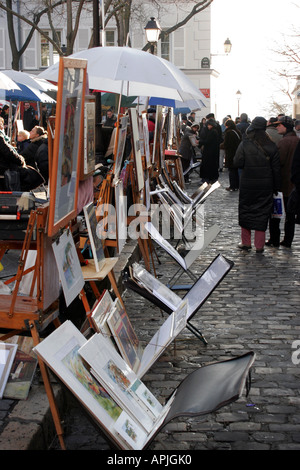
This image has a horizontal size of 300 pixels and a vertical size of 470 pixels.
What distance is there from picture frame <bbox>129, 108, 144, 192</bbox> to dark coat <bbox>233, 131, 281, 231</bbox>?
1.87 m

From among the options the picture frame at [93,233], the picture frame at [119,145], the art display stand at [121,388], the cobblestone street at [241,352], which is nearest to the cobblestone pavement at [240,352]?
the cobblestone street at [241,352]

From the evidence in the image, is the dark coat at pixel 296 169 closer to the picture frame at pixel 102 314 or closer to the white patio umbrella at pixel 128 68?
the white patio umbrella at pixel 128 68

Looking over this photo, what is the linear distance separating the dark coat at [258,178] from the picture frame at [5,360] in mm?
5557

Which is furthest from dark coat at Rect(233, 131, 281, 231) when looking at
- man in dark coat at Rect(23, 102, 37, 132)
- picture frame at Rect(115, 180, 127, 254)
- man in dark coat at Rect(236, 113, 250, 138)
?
man in dark coat at Rect(23, 102, 37, 132)

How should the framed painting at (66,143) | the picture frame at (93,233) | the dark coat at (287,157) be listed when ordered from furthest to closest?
the dark coat at (287,157)
the picture frame at (93,233)
the framed painting at (66,143)

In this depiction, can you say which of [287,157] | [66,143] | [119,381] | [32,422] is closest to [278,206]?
[287,157]

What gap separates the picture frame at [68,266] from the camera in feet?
12.9

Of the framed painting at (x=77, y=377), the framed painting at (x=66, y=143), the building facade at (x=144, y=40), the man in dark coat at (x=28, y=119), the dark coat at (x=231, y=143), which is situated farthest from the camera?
the building facade at (x=144, y=40)

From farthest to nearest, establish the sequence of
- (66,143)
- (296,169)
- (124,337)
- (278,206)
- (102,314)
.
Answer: (278,206) → (296,169) → (124,337) → (102,314) → (66,143)

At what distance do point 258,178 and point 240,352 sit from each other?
170 inches

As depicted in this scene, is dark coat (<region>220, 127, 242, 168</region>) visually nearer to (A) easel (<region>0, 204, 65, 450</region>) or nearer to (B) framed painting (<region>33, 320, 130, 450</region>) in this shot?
(A) easel (<region>0, 204, 65, 450</region>)

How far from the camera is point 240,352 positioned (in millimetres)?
5367

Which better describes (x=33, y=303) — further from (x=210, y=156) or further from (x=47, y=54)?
(x=47, y=54)
